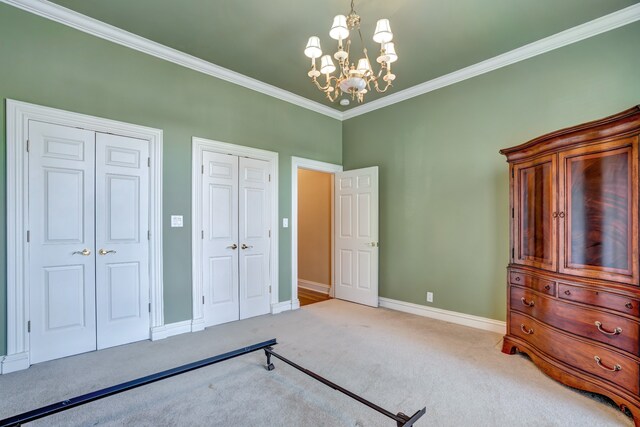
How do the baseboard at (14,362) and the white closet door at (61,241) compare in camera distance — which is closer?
the baseboard at (14,362)

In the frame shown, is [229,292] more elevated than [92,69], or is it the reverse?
[92,69]

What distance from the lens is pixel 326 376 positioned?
2553mm

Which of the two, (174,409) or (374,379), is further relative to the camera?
(374,379)

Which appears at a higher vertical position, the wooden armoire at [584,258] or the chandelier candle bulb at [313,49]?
the chandelier candle bulb at [313,49]

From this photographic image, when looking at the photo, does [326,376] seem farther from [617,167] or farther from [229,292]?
[617,167]

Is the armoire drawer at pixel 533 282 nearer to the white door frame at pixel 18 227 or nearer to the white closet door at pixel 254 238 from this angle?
the white closet door at pixel 254 238

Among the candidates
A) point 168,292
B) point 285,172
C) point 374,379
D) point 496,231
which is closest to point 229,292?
point 168,292

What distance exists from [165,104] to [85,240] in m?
1.62

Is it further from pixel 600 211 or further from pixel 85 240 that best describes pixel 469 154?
pixel 85 240

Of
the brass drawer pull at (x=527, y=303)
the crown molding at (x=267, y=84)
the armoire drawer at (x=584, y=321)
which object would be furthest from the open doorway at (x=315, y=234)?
the armoire drawer at (x=584, y=321)

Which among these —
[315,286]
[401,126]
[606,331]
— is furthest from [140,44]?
[606,331]

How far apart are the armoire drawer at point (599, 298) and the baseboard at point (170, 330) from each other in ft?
11.8

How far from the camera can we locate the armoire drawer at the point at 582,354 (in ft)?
6.68

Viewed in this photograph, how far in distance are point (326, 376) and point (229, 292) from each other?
187 centimetres
